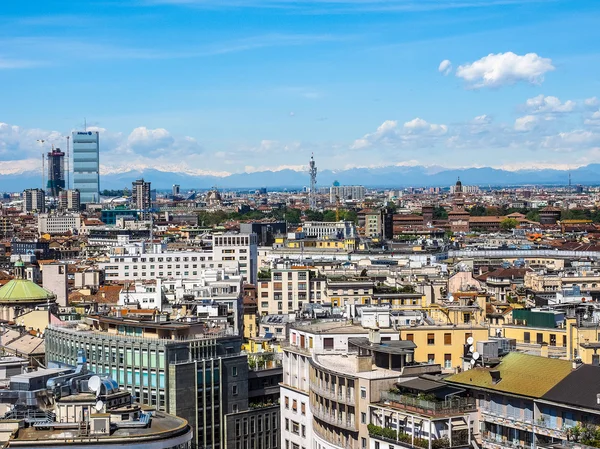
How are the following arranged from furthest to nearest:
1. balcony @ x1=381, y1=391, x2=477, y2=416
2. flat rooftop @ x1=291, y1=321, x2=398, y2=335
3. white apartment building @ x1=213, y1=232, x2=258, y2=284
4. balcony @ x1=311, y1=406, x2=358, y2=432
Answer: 1. white apartment building @ x1=213, y1=232, x2=258, y2=284
2. flat rooftop @ x1=291, y1=321, x2=398, y2=335
3. balcony @ x1=311, y1=406, x2=358, y2=432
4. balcony @ x1=381, y1=391, x2=477, y2=416

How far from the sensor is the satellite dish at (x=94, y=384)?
35406 millimetres

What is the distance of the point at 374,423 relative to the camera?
38500 millimetres

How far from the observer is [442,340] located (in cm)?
4853

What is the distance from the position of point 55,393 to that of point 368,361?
10.2m

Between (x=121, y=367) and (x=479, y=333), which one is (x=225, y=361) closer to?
(x=121, y=367)

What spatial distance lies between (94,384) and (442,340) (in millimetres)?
17200

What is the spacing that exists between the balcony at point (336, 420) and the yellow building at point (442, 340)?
6.23m

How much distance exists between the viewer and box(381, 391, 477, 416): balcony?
36.3m

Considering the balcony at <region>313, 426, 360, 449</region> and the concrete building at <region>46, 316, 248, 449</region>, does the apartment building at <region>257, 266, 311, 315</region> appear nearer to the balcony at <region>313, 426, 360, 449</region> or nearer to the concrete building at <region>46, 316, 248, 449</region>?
the concrete building at <region>46, 316, 248, 449</region>

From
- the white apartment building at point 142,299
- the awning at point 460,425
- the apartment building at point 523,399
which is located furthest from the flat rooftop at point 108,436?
the white apartment building at point 142,299

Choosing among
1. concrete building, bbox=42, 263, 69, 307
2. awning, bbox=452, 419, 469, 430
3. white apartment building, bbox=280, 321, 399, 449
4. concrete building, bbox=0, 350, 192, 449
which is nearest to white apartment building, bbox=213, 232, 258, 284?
concrete building, bbox=42, 263, 69, 307

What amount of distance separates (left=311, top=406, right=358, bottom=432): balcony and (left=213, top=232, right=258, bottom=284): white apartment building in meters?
74.2

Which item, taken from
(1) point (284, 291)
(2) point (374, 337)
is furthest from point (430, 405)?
(1) point (284, 291)

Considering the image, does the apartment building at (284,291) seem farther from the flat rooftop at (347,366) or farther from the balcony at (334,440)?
the balcony at (334,440)
